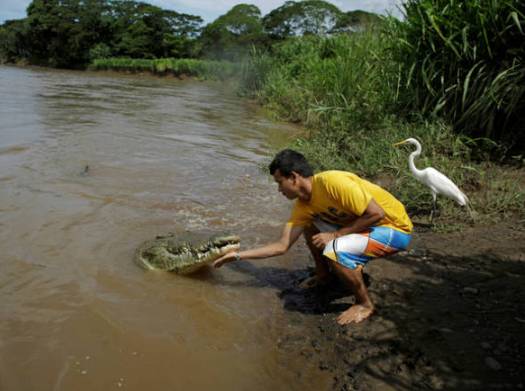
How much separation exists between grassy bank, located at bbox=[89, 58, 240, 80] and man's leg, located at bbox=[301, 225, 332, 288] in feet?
59.3

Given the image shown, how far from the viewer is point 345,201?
254 centimetres

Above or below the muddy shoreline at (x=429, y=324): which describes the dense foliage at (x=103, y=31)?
above

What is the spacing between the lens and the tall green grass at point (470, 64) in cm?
484

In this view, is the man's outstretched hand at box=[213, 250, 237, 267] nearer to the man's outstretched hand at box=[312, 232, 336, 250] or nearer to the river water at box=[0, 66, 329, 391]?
the river water at box=[0, 66, 329, 391]

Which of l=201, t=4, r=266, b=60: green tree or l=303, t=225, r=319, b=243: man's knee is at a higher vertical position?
l=201, t=4, r=266, b=60: green tree

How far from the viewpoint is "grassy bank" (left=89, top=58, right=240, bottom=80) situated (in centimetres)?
2419

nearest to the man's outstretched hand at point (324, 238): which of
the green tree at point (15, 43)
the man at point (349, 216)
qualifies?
the man at point (349, 216)

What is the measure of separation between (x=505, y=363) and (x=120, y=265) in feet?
8.67

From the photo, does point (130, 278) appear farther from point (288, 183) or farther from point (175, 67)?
point (175, 67)

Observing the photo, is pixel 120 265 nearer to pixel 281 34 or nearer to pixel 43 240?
pixel 43 240

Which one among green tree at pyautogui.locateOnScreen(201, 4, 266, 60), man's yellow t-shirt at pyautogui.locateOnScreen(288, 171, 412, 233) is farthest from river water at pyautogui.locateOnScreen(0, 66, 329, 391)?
green tree at pyautogui.locateOnScreen(201, 4, 266, 60)

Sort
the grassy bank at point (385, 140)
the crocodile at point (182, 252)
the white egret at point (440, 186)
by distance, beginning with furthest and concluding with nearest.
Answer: the grassy bank at point (385, 140)
the white egret at point (440, 186)
the crocodile at point (182, 252)

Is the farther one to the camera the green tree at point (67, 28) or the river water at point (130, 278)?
the green tree at point (67, 28)

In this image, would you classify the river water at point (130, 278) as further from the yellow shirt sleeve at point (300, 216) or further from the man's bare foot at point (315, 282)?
the yellow shirt sleeve at point (300, 216)
